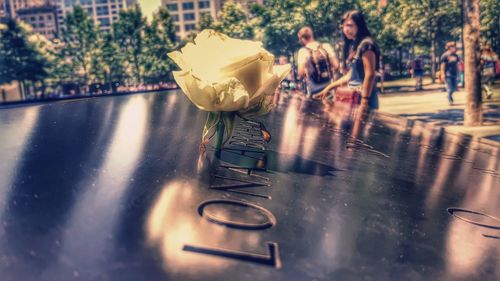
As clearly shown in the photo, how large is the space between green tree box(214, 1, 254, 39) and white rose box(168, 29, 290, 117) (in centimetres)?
3188

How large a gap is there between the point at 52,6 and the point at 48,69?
73.4 metres

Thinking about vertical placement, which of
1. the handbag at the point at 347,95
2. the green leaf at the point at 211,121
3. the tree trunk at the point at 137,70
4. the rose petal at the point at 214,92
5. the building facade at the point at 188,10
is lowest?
the handbag at the point at 347,95

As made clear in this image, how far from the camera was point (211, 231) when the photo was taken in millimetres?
637

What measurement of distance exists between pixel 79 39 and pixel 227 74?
125 feet

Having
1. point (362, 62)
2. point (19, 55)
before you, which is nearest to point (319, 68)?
point (362, 62)

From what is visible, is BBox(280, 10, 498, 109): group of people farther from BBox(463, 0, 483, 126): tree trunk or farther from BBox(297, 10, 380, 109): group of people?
BBox(463, 0, 483, 126): tree trunk

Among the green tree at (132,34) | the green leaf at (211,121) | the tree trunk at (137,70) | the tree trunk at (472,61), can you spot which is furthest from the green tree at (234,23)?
the green leaf at (211,121)

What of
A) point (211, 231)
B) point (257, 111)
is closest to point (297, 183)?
point (257, 111)

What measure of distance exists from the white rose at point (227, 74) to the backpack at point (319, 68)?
206 inches

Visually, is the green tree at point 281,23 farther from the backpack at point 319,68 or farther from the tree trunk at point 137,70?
the backpack at point 319,68

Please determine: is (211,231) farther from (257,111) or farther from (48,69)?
(48,69)

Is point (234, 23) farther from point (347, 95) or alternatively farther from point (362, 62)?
point (347, 95)

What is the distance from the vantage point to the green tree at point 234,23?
107 ft

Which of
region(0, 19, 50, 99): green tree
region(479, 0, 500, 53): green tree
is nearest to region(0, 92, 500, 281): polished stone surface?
region(479, 0, 500, 53): green tree
